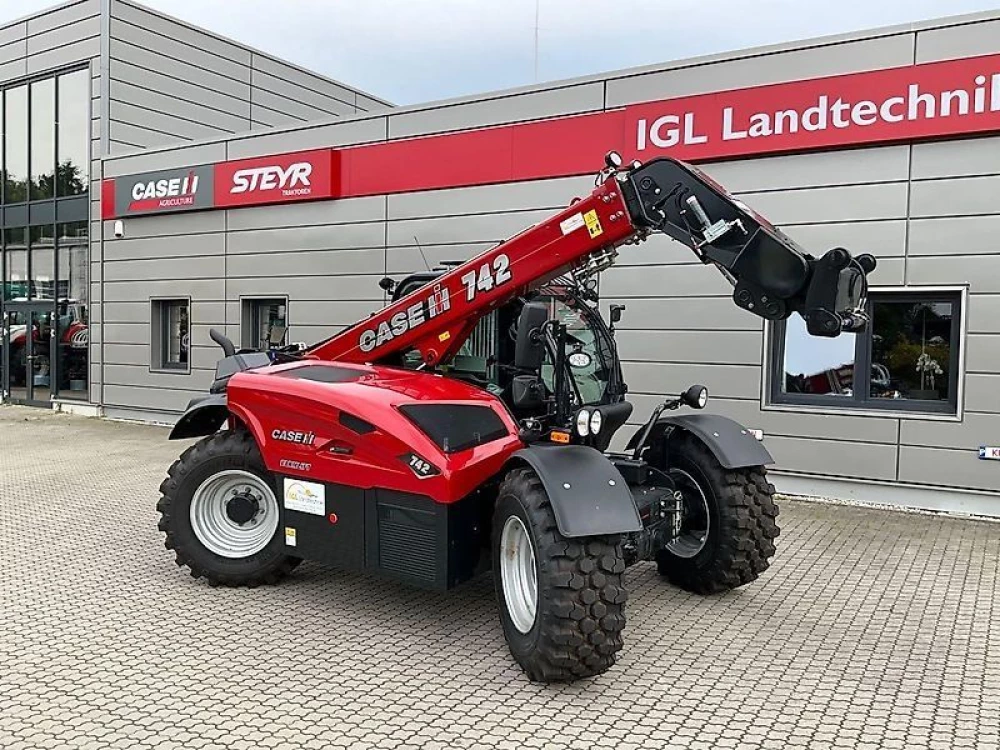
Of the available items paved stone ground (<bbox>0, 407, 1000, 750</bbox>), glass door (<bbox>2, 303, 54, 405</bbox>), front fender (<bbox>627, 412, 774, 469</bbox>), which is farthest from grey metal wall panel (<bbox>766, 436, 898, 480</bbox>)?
glass door (<bbox>2, 303, 54, 405</bbox>)

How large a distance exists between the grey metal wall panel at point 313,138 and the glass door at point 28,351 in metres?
6.26

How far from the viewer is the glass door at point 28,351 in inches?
693

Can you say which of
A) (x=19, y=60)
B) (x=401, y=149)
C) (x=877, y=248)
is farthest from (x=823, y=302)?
(x=19, y=60)

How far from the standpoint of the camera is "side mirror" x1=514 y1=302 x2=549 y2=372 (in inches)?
189

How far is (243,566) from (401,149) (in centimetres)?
786

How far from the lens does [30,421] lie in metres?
15.7

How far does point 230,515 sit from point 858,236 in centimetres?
688

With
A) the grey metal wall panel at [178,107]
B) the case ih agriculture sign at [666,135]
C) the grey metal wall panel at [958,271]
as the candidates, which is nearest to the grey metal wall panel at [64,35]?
the grey metal wall panel at [178,107]

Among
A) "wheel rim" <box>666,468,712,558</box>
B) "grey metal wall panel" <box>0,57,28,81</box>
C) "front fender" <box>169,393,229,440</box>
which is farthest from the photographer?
"grey metal wall panel" <box>0,57,28,81</box>

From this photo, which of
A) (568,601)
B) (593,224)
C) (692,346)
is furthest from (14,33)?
(568,601)

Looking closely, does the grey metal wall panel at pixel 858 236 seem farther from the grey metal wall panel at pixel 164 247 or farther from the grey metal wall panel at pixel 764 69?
the grey metal wall panel at pixel 164 247

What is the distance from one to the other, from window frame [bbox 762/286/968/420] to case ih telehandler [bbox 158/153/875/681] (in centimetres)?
394

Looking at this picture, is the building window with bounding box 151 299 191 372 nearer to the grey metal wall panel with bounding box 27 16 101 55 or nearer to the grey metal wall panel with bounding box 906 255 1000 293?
the grey metal wall panel with bounding box 27 16 101 55

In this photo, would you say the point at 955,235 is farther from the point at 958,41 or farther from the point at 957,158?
the point at 958,41
